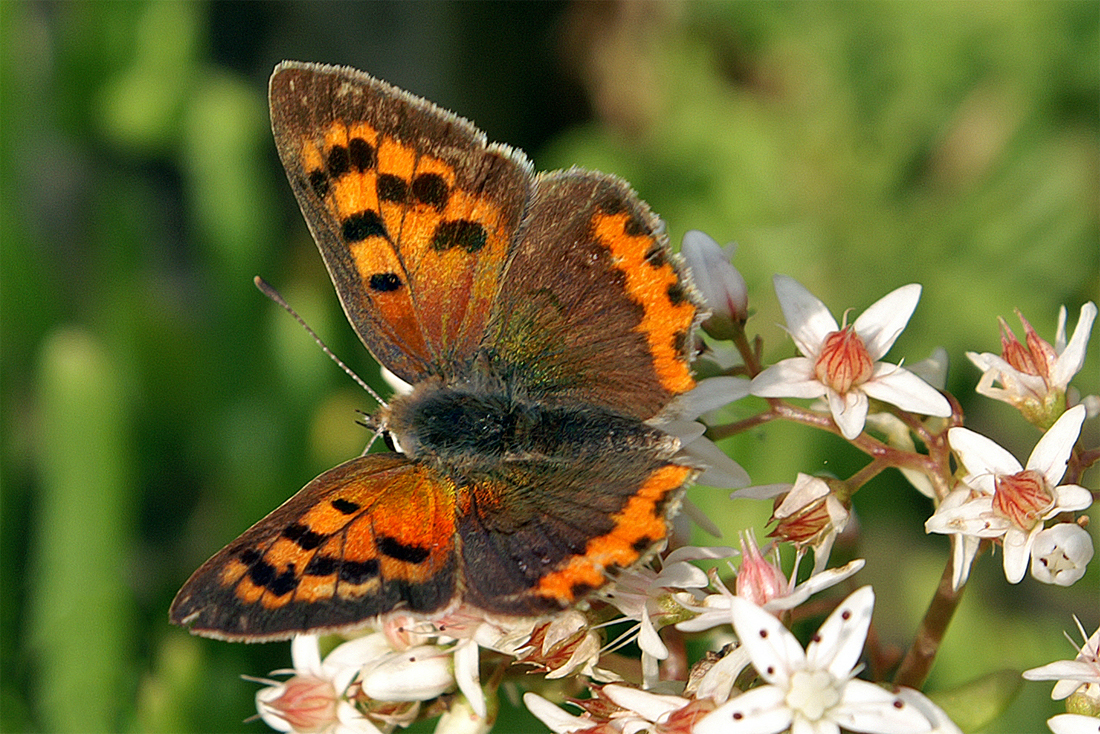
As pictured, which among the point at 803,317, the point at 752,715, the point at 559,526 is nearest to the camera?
the point at 752,715

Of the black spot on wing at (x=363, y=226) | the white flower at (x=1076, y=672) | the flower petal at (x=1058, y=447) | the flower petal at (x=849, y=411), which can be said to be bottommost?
the white flower at (x=1076, y=672)

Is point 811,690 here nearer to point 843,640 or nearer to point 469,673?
point 843,640

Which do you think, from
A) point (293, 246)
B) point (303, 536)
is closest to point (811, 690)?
point (303, 536)

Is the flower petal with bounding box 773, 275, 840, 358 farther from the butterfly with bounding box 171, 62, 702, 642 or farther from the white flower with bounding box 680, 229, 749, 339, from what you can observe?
the butterfly with bounding box 171, 62, 702, 642

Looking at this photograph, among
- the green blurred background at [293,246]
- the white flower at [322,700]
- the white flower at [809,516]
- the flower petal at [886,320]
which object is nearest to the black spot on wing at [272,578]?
the white flower at [322,700]

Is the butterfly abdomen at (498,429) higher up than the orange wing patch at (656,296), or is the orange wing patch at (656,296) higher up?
the orange wing patch at (656,296)

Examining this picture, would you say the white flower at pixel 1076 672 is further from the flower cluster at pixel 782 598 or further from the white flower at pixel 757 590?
the white flower at pixel 757 590

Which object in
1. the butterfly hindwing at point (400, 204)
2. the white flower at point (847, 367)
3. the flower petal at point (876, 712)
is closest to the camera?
the flower petal at point (876, 712)

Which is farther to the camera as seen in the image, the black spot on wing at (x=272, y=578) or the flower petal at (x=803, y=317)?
the flower petal at (x=803, y=317)
